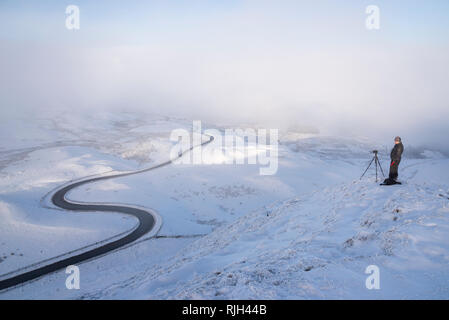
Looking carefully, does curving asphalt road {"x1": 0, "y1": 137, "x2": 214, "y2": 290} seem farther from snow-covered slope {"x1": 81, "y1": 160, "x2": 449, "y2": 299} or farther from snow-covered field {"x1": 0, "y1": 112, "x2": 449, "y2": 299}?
snow-covered slope {"x1": 81, "y1": 160, "x2": 449, "y2": 299}

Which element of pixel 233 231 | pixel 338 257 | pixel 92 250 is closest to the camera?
pixel 338 257

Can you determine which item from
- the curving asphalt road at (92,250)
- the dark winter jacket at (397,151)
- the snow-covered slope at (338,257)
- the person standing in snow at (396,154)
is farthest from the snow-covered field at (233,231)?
the dark winter jacket at (397,151)

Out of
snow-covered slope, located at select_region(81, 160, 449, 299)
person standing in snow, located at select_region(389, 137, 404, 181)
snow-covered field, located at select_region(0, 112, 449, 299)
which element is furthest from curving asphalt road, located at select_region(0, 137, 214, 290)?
person standing in snow, located at select_region(389, 137, 404, 181)

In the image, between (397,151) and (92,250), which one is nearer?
(397,151)

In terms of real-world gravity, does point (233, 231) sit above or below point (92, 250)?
above

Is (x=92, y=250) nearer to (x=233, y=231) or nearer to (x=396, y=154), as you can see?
(x=233, y=231)

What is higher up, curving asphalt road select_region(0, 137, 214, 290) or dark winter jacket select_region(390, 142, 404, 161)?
dark winter jacket select_region(390, 142, 404, 161)

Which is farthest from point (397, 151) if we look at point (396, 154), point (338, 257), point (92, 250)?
point (92, 250)
